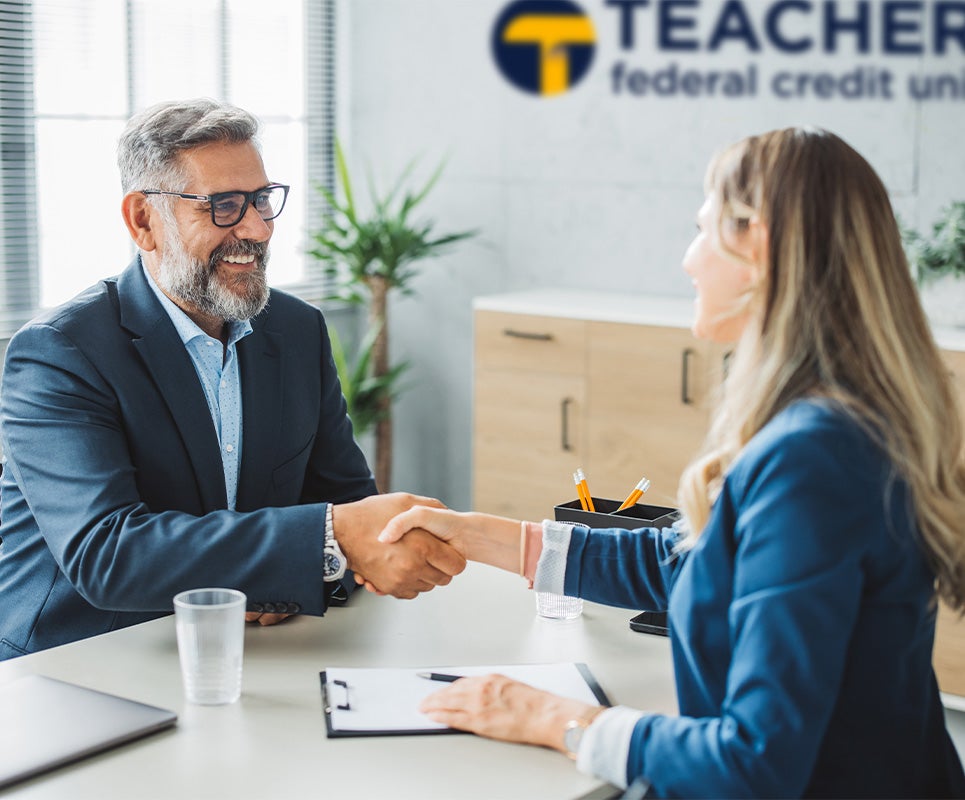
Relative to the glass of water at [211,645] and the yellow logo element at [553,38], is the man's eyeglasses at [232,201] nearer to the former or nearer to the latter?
the glass of water at [211,645]

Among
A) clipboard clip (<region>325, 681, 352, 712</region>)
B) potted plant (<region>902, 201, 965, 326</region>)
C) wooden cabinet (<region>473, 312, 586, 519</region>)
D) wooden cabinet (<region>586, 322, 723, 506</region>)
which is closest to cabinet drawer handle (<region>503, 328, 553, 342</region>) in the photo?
wooden cabinet (<region>473, 312, 586, 519</region>)

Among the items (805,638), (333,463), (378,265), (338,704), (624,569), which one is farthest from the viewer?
(378,265)

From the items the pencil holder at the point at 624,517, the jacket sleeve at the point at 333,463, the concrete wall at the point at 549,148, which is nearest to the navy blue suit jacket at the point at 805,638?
the pencil holder at the point at 624,517

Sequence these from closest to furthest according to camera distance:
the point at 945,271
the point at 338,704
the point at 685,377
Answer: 1. the point at 338,704
2. the point at 945,271
3. the point at 685,377

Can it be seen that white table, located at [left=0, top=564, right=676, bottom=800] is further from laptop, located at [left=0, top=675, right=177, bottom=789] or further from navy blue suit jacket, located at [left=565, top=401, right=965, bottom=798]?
navy blue suit jacket, located at [left=565, top=401, right=965, bottom=798]

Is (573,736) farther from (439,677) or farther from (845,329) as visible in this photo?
(845,329)

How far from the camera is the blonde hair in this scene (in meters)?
1.46

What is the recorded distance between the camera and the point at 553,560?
191 cm

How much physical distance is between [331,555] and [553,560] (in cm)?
33

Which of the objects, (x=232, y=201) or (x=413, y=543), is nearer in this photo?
(x=413, y=543)

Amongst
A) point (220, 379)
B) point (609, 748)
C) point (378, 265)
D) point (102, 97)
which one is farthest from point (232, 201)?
point (378, 265)

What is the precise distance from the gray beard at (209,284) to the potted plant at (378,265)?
243cm

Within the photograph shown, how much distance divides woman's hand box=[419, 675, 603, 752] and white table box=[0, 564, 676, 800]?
18 millimetres

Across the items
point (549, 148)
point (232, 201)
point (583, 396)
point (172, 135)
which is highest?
point (549, 148)
